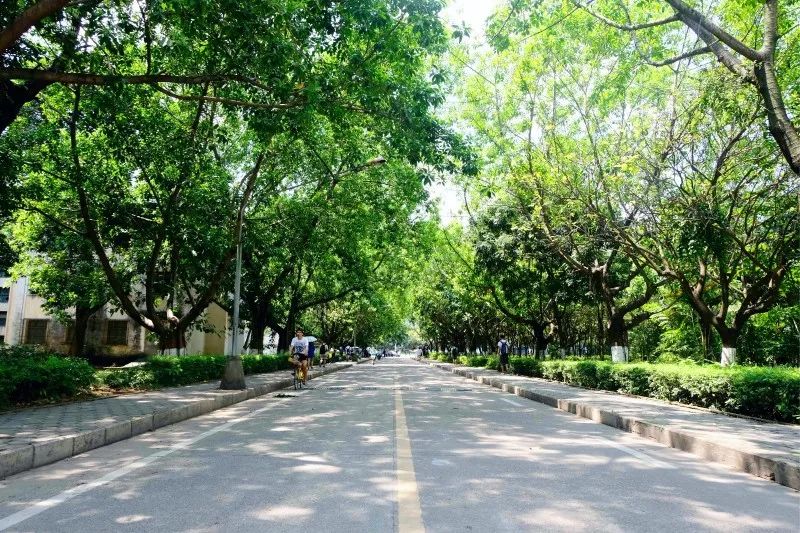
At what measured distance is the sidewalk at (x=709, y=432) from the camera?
6488 millimetres

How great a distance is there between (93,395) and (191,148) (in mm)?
6158

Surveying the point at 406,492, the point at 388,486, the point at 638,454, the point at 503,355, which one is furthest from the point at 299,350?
the point at 406,492

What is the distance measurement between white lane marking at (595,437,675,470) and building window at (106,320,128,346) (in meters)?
31.8

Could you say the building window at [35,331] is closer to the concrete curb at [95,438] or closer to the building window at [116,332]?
the building window at [116,332]

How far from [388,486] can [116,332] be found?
110ft

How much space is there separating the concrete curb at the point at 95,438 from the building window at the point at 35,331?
27.9 meters

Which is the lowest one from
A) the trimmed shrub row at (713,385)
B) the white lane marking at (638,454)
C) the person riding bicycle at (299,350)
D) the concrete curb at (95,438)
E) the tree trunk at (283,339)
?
the white lane marking at (638,454)

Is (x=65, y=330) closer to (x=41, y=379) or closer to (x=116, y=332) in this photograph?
(x=116, y=332)

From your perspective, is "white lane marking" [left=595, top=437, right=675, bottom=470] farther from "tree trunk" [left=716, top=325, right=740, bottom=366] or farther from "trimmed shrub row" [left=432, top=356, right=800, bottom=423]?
"tree trunk" [left=716, top=325, right=740, bottom=366]

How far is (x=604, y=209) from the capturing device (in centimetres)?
1814

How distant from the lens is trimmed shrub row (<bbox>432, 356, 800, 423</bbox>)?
→ 33.7 feet

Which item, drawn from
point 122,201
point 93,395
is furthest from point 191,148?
point 93,395

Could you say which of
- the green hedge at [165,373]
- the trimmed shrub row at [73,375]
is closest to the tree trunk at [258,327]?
the green hedge at [165,373]

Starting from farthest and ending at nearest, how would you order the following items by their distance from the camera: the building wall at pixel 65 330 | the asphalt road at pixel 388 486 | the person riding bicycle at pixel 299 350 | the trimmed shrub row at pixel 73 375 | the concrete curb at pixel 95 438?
the building wall at pixel 65 330, the person riding bicycle at pixel 299 350, the trimmed shrub row at pixel 73 375, the concrete curb at pixel 95 438, the asphalt road at pixel 388 486
